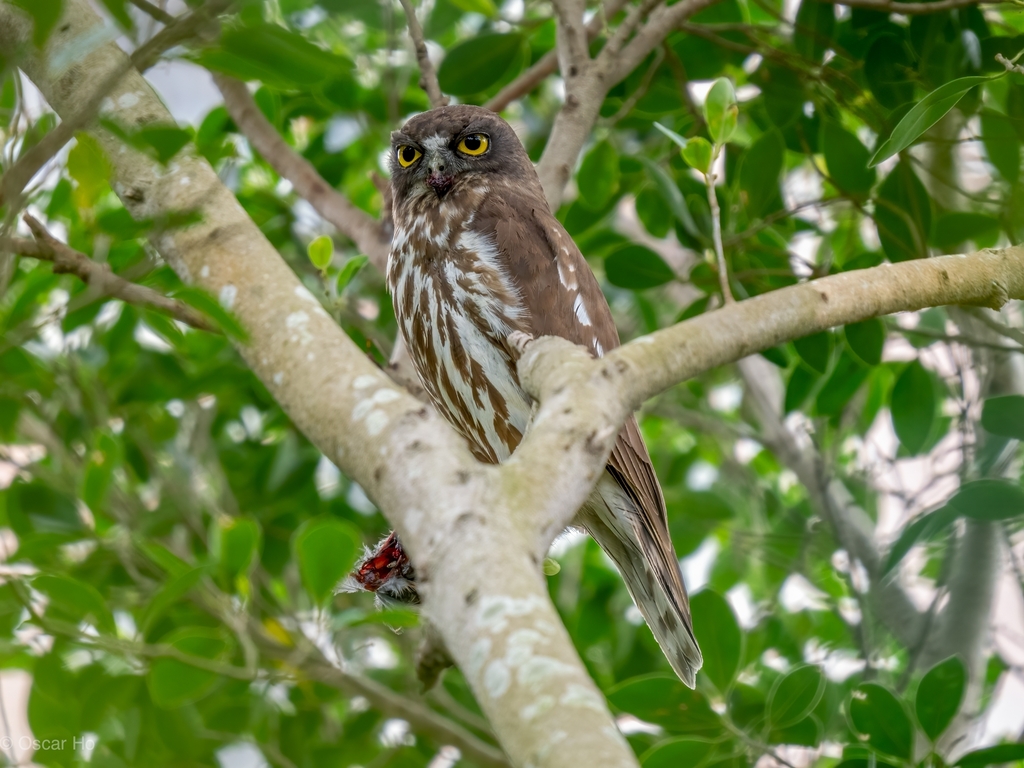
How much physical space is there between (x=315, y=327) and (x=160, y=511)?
2.14m

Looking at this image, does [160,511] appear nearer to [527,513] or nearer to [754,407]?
[754,407]

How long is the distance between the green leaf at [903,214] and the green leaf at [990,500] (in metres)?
0.67

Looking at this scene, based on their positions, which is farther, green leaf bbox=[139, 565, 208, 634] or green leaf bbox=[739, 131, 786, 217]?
green leaf bbox=[739, 131, 786, 217]

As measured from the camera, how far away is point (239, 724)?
286 cm

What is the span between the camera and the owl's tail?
2840 millimetres

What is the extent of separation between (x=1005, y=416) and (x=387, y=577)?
1.60 m

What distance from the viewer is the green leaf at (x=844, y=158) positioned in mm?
2729

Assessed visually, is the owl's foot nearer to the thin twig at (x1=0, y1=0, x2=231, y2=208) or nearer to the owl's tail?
the owl's tail

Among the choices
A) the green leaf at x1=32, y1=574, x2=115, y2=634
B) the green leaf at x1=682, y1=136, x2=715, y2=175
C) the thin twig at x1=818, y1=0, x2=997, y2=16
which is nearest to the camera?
the green leaf at x1=682, y1=136, x2=715, y2=175

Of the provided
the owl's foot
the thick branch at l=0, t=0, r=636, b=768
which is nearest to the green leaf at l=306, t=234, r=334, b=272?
the thick branch at l=0, t=0, r=636, b=768

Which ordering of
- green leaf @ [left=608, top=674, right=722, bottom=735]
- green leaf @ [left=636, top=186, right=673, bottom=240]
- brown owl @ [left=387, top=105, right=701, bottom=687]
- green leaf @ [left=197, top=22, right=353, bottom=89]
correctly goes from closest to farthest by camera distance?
green leaf @ [left=197, top=22, right=353, bottom=89] → green leaf @ [left=608, top=674, right=722, bottom=735] → brown owl @ [left=387, top=105, right=701, bottom=687] → green leaf @ [left=636, top=186, right=673, bottom=240]

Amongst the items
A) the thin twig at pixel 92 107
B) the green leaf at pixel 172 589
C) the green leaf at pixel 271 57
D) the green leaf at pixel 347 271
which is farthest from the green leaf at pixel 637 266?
the thin twig at pixel 92 107

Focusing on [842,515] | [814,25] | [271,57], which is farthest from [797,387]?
[271,57]

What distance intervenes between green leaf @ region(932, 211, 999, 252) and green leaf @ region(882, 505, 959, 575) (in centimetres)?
73
